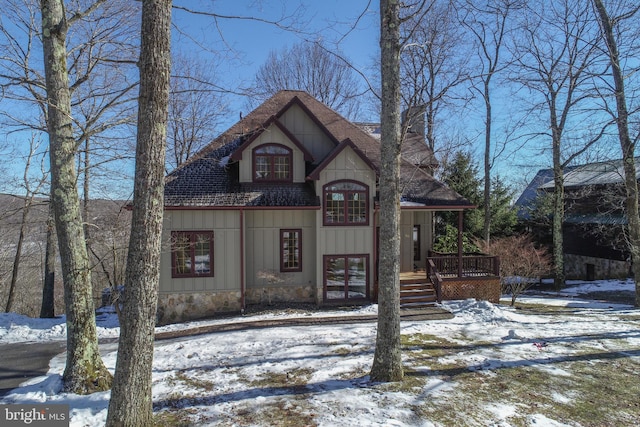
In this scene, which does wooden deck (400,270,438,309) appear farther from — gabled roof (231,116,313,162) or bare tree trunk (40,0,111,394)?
bare tree trunk (40,0,111,394)

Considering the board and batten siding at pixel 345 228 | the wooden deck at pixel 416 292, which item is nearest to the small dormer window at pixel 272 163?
the board and batten siding at pixel 345 228

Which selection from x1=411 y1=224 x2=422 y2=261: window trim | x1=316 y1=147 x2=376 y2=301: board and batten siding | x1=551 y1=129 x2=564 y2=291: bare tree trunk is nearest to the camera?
x1=316 y1=147 x2=376 y2=301: board and batten siding

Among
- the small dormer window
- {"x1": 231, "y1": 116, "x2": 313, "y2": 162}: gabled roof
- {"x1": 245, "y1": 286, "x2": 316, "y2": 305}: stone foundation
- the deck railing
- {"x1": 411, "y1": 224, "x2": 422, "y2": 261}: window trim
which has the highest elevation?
{"x1": 231, "y1": 116, "x2": 313, "y2": 162}: gabled roof

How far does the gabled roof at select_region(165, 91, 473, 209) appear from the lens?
12273 millimetres

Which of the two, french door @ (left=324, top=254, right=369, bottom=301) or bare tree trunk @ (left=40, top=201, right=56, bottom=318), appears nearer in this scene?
french door @ (left=324, top=254, right=369, bottom=301)

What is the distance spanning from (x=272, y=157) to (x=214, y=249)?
147 inches

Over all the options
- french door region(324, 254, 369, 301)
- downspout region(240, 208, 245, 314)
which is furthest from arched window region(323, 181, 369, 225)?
downspout region(240, 208, 245, 314)

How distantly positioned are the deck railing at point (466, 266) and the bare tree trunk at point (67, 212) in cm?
1059

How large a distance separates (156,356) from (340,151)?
26.4ft

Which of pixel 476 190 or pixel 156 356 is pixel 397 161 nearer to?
pixel 156 356

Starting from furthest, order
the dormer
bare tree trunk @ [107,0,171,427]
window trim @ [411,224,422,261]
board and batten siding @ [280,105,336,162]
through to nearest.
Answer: window trim @ [411,224,422,261] < board and batten siding @ [280,105,336,162] < the dormer < bare tree trunk @ [107,0,171,427]

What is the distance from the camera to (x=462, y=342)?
27.0ft

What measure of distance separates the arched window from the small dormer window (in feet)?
5.59

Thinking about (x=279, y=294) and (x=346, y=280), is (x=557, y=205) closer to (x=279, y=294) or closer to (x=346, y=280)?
(x=346, y=280)
